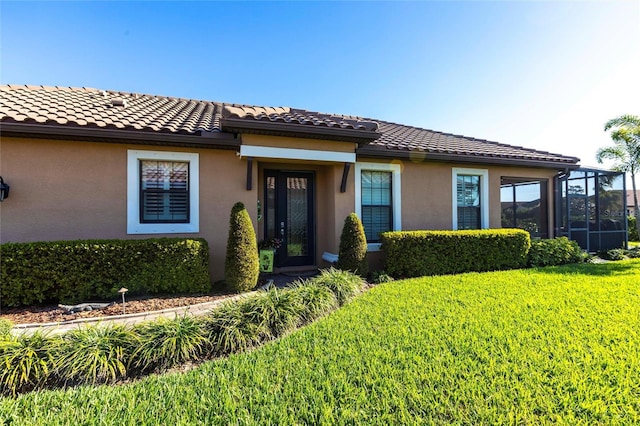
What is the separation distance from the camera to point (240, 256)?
20.1ft

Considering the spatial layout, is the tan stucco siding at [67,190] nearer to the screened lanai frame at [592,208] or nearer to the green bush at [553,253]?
the green bush at [553,253]

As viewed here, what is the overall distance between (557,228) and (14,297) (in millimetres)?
16220

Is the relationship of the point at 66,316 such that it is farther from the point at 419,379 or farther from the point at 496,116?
the point at 496,116

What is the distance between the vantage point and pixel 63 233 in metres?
6.11

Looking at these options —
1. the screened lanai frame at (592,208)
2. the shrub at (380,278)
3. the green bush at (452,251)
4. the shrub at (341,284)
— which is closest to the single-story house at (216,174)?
the green bush at (452,251)

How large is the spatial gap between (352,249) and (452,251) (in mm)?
3165

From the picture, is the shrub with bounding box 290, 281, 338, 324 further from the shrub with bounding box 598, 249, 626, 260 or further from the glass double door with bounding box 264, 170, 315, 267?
the shrub with bounding box 598, 249, 626, 260

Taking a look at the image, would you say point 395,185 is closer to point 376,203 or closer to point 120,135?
point 376,203

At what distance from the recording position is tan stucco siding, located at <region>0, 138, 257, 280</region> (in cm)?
588

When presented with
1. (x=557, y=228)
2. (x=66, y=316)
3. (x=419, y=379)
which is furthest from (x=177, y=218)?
(x=557, y=228)

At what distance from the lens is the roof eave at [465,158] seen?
26.2ft

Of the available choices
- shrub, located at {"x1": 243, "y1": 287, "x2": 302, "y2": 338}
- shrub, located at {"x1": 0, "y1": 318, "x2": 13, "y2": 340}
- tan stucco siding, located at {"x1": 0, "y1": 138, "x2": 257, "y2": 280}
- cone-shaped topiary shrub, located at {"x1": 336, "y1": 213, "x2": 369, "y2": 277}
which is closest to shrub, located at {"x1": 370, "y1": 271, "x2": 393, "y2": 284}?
cone-shaped topiary shrub, located at {"x1": 336, "y1": 213, "x2": 369, "y2": 277}

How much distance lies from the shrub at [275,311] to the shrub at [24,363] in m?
2.31

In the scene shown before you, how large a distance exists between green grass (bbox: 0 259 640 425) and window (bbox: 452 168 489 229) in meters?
4.97
